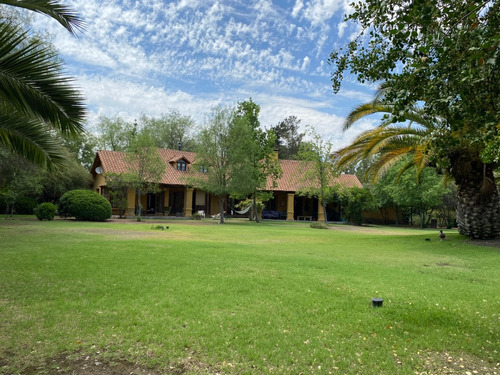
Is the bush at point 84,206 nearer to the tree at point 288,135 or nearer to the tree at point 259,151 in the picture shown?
the tree at point 259,151

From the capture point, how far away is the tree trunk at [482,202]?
499 inches

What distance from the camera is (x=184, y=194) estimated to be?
33.7 meters

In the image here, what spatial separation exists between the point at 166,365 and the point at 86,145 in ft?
145

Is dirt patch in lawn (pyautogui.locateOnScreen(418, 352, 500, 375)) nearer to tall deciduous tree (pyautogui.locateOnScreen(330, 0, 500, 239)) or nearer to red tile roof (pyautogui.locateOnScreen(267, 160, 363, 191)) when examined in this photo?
tall deciduous tree (pyautogui.locateOnScreen(330, 0, 500, 239))

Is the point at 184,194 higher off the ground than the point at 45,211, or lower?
higher

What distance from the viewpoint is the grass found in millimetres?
3609

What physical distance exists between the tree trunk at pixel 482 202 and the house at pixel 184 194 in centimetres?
1726

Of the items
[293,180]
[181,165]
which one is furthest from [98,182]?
[293,180]

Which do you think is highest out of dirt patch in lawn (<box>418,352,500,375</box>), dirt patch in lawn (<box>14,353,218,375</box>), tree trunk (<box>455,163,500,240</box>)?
tree trunk (<box>455,163,500,240</box>)

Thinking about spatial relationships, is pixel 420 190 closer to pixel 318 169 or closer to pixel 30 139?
pixel 318 169

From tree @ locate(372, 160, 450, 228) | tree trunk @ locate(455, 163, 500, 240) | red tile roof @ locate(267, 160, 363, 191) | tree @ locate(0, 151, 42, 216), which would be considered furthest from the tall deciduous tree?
tree @ locate(372, 160, 450, 228)

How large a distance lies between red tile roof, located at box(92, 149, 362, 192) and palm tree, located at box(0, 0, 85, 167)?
2178cm

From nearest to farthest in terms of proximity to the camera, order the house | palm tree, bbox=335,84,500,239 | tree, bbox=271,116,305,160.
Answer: palm tree, bbox=335,84,500,239 → the house → tree, bbox=271,116,305,160

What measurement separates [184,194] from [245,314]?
2960cm
